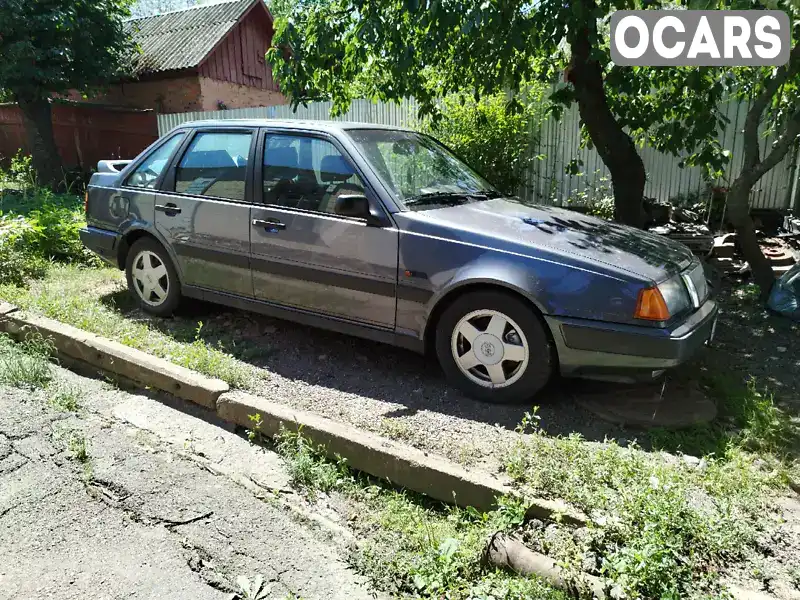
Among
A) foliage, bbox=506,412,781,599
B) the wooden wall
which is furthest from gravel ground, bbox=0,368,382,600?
the wooden wall

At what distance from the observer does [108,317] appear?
5.39 meters

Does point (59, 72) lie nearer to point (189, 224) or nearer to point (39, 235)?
point (39, 235)

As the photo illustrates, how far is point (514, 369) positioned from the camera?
12.8 feet

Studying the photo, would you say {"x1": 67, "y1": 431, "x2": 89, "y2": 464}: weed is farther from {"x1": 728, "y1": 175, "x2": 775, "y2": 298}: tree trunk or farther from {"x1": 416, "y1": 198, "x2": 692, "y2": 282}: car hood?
{"x1": 728, "y1": 175, "x2": 775, "y2": 298}: tree trunk

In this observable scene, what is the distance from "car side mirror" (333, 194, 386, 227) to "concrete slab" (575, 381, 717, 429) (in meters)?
1.70

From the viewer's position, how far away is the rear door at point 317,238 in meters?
4.22

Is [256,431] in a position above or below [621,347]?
below

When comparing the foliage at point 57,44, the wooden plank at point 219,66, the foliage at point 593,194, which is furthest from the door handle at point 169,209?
the wooden plank at point 219,66

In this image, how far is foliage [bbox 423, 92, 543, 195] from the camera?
8992mm

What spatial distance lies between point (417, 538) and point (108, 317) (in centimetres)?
374

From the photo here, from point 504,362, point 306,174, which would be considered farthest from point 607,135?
point 504,362

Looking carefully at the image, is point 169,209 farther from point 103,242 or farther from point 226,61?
point 226,61

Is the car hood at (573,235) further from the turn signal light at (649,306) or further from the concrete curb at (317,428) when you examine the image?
the concrete curb at (317,428)

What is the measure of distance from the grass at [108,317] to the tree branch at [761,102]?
492 centimetres
